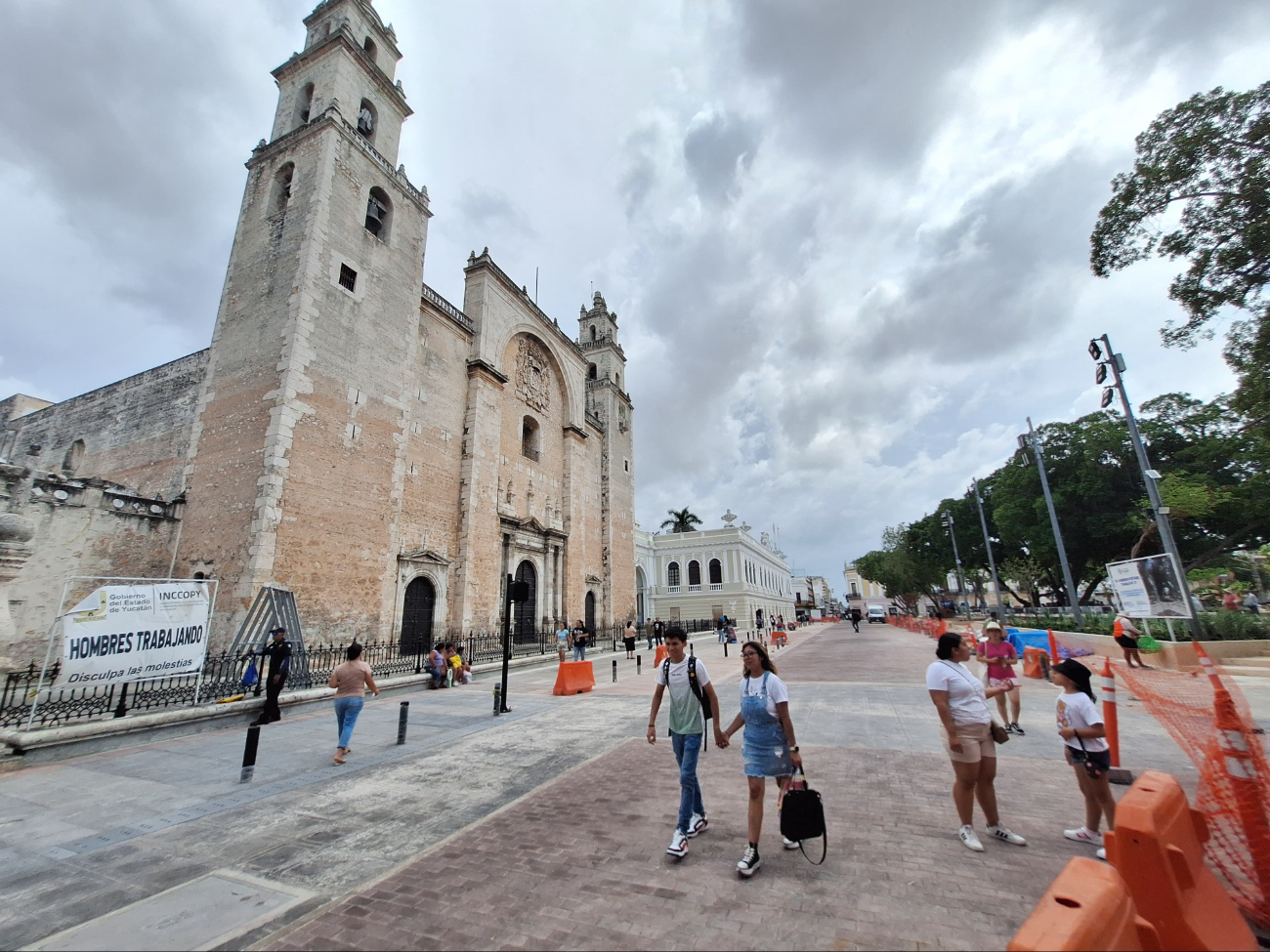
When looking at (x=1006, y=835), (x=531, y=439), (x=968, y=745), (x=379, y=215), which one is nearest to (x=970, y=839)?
(x=1006, y=835)

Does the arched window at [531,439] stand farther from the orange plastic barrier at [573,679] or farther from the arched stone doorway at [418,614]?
the orange plastic barrier at [573,679]

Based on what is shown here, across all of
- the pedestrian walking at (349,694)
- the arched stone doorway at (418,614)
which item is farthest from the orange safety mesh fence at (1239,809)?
the arched stone doorway at (418,614)

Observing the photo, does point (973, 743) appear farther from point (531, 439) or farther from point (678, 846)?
point (531, 439)

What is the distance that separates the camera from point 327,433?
16250 mm

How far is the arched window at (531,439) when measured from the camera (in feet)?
92.6

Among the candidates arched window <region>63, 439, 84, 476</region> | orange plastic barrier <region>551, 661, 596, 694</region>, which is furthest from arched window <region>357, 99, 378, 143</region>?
orange plastic barrier <region>551, 661, 596, 694</region>

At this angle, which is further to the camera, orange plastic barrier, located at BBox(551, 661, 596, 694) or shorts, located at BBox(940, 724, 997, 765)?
orange plastic barrier, located at BBox(551, 661, 596, 694)

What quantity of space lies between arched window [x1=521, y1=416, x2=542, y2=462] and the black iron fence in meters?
9.74

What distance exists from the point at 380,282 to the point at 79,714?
15481 millimetres

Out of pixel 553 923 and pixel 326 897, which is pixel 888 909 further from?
pixel 326 897

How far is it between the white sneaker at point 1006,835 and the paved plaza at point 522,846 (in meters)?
0.15

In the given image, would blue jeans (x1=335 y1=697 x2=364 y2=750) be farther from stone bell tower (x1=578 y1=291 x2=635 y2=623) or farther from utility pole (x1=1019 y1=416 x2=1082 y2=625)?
stone bell tower (x1=578 y1=291 x2=635 y2=623)

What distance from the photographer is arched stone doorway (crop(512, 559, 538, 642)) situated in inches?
957

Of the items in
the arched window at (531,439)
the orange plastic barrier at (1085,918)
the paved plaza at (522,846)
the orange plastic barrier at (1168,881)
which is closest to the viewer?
the orange plastic barrier at (1085,918)
